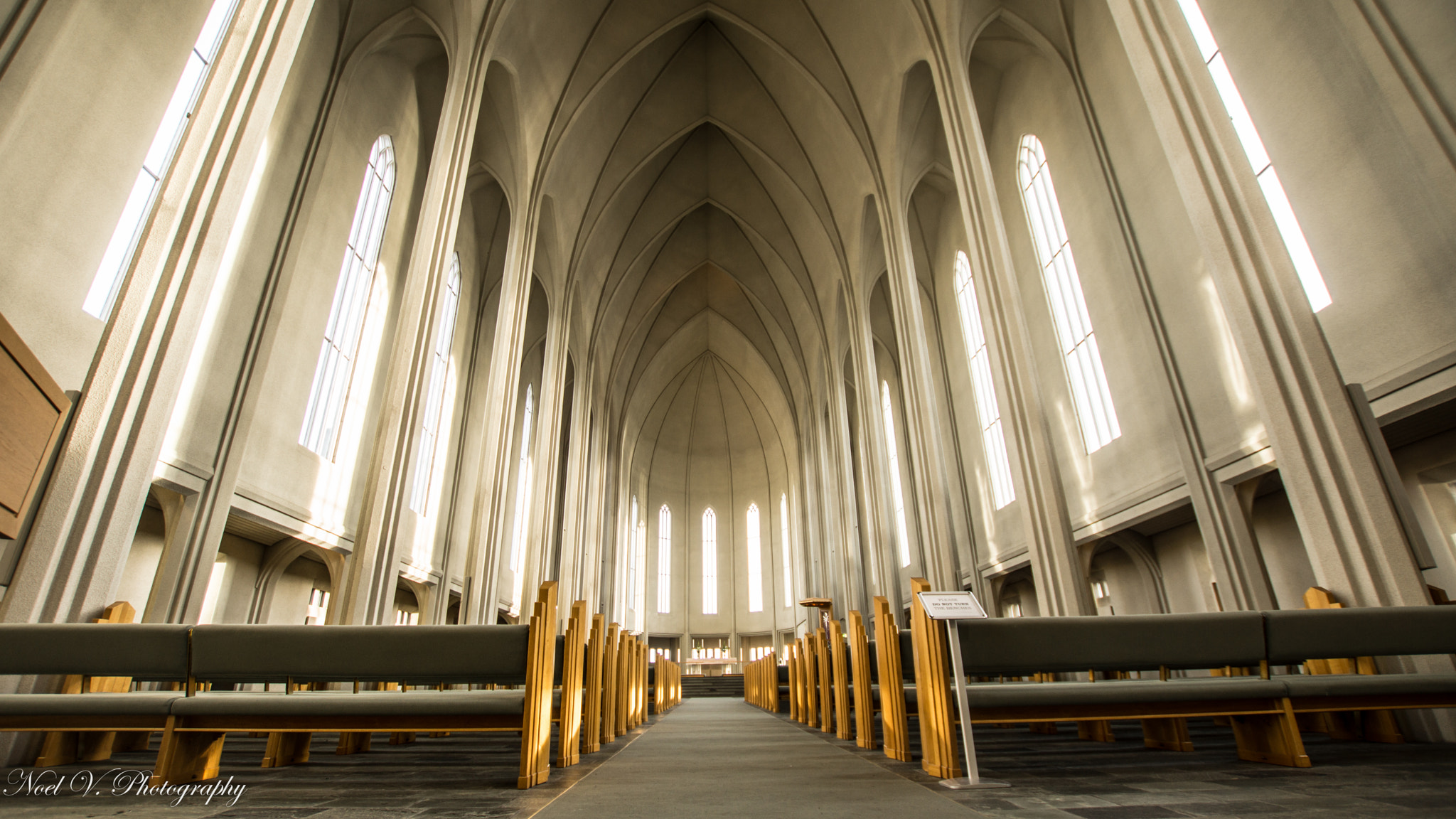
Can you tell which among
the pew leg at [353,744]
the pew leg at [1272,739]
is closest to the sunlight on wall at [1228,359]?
the pew leg at [1272,739]

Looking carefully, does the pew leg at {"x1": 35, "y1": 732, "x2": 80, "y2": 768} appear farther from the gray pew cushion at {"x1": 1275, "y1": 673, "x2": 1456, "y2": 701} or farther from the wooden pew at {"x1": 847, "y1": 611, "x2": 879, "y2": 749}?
the gray pew cushion at {"x1": 1275, "y1": 673, "x2": 1456, "y2": 701}

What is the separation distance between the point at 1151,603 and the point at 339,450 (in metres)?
13.7

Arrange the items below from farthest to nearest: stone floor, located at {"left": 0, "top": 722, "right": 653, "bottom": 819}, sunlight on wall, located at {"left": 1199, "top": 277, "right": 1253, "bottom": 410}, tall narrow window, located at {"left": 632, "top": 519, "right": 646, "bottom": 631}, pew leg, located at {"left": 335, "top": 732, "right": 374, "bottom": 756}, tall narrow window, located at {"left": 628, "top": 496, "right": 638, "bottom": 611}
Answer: tall narrow window, located at {"left": 632, "top": 519, "right": 646, "bottom": 631} < tall narrow window, located at {"left": 628, "top": 496, "right": 638, "bottom": 611} < sunlight on wall, located at {"left": 1199, "top": 277, "right": 1253, "bottom": 410} < pew leg, located at {"left": 335, "top": 732, "right": 374, "bottom": 756} < stone floor, located at {"left": 0, "top": 722, "right": 653, "bottom": 819}

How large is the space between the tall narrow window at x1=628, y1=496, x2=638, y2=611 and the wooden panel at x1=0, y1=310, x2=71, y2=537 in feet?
79.0

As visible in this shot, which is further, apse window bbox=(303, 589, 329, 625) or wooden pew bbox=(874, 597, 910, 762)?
apse window bbox=(303, 589, 329, 625)

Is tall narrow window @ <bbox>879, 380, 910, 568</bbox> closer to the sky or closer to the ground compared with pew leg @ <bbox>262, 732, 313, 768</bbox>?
closer to the sky

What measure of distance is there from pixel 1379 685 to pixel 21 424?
596 centimetres

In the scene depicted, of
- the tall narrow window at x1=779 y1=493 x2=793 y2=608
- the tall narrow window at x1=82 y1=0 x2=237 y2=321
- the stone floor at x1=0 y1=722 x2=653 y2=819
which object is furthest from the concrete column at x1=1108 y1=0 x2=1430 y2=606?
Answer: the tall narrow window at x1=779 y1=493 x2=793 y2=608

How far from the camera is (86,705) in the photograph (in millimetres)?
2750

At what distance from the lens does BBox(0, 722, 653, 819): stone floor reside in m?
2.22

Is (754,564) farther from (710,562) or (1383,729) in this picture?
(1383,729)

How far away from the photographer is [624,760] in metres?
4.02

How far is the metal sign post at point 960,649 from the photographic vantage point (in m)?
2.74

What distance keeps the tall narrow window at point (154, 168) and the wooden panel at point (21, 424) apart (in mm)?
4556
